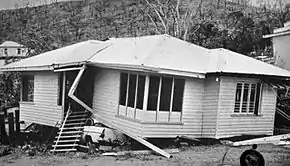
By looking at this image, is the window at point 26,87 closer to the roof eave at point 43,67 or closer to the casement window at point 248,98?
the roof eave at point 43,67

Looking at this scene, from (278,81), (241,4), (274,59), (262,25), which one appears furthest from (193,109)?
(241,4)

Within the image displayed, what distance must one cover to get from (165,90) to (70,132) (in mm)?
4274

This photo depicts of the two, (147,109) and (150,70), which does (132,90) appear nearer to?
(147,109)

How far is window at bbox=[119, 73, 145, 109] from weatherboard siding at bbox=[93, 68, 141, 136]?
0.76 ft

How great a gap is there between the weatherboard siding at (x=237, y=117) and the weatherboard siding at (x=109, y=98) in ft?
11.3

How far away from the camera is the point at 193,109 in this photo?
48.6 ft

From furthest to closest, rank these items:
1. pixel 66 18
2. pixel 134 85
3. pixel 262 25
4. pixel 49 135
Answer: pixel 66 18, pixel 262 25, pixel 49 135, pixel 134 85

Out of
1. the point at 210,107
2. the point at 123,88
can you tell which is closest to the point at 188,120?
the point at 210,107

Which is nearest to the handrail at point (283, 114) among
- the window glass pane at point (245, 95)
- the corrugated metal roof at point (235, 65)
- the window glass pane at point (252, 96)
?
the corrugated metal roof at point (235, 65)

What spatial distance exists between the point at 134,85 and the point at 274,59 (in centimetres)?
1351

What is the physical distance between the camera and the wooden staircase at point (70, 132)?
1424 centimetres

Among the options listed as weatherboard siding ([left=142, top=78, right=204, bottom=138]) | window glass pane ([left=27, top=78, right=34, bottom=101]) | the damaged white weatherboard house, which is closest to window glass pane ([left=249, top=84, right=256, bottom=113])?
the damaged white weatherboard house

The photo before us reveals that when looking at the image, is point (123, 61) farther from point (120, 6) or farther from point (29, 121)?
point (120, 6)

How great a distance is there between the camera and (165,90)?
562 inches
